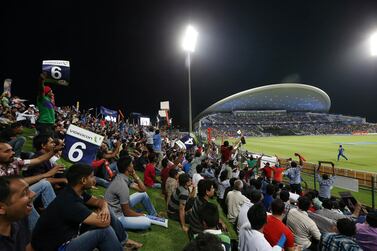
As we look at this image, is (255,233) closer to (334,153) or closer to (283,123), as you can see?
(334,153)

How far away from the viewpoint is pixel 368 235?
471cm

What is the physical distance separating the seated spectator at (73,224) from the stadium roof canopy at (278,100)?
120 meters

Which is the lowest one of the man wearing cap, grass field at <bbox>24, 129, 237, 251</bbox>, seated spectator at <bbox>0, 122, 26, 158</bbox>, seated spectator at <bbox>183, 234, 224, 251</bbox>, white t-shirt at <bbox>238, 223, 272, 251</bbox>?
grass field at <bbox>24, 129, 237, 251</bbox>

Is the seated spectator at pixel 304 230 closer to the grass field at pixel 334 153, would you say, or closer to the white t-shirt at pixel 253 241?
the white t-shirt at pixel 253 241

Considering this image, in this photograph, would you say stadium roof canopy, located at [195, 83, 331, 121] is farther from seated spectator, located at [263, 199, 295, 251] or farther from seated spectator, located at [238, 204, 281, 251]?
seated spectator, located at [238, 204, 281, 251]

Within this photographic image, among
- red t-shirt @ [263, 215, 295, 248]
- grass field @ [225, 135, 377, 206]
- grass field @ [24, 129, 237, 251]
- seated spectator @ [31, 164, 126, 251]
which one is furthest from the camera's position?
grass field @ [225, 135, 377, 206]

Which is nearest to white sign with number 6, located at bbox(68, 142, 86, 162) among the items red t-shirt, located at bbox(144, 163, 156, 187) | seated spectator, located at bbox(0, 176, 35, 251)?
seated spectator, located at bbox(0, 176, 35, 251)

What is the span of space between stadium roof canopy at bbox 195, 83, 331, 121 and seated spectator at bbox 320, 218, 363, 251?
390 feet

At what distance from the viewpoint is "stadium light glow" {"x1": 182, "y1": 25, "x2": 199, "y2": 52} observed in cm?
1877

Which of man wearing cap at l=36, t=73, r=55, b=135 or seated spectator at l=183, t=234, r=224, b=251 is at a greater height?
man wearing cap at l=36, t=73, r=55, b=135

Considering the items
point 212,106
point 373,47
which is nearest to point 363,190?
point 373,47

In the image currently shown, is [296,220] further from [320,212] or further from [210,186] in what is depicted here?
[210,186]

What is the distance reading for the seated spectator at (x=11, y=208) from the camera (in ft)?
8.29

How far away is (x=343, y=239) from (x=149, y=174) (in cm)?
672
